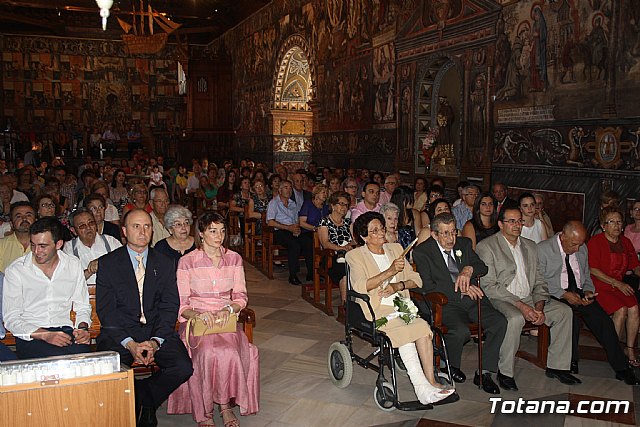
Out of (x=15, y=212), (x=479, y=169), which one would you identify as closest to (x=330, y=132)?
(x=479, y=169)

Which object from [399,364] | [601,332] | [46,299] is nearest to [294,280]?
[399,364]

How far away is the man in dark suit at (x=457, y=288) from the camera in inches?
197

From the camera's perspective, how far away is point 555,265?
5.54 m

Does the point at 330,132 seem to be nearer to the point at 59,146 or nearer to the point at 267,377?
the point at 267,377

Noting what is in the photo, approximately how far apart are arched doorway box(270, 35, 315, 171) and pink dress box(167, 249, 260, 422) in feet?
54.9

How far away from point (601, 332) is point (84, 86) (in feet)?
96.4

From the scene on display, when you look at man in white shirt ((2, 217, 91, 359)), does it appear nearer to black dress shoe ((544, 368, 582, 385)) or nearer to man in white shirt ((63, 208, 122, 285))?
man in white shirt ((63, 208, 122, 285))

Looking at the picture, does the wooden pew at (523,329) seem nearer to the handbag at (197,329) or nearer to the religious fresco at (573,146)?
the handbag at (197,329)

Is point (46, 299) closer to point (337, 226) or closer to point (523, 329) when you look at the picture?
point (337, 226)

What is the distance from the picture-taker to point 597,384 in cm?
510

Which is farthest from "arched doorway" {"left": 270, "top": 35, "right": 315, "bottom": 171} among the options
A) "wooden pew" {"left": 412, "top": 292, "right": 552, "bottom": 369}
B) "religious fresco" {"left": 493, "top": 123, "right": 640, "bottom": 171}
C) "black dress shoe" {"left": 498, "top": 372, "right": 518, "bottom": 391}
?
"black dress shoe" {"left": 498, "top": 372, "right": 518, "bottom": 391}

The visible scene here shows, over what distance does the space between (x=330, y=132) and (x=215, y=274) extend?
13188 mm

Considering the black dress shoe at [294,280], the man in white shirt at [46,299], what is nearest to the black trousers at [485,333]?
the man in white shirt at [46,299]

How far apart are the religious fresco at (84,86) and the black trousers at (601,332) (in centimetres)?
2825
